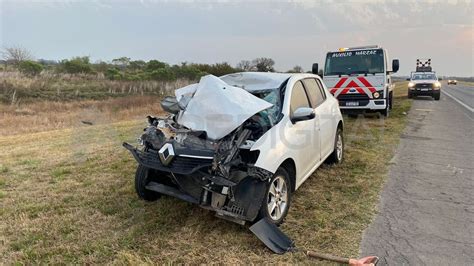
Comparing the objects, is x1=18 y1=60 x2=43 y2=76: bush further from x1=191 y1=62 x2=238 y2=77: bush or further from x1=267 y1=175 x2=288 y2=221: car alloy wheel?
x1=267 y1=175 x2=288 y2=221: car alloy wheel

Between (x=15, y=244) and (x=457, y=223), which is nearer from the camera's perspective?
(x=15, y=244)

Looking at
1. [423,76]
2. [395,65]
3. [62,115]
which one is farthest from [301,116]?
[423,76]

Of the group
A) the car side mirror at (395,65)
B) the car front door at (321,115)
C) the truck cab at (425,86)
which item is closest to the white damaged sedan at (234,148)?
the car front door at (321,115)

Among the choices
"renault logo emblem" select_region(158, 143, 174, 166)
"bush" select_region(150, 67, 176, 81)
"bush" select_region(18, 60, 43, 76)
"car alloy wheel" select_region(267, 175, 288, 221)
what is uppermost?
"bush" select_region(18, 60, 43, 76)

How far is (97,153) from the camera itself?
298 inches

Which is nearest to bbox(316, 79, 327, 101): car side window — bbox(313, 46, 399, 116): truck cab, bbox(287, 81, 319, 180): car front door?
bbox(287, 81, 319, 180): car front door

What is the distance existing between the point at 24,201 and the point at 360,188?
4736 millimetres

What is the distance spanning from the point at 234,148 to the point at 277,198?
2.65 feet

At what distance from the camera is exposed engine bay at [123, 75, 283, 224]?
140 inches

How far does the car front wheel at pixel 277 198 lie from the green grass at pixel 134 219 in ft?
0.65

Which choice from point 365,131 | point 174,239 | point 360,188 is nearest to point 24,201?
point 174,239

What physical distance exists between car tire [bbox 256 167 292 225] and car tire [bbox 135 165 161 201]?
155 cm

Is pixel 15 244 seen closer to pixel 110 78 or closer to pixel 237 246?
pixel 237 246

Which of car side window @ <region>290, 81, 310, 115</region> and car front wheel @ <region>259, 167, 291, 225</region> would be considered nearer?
car front wheel @ <region>259, 167, 291, 225</region>
